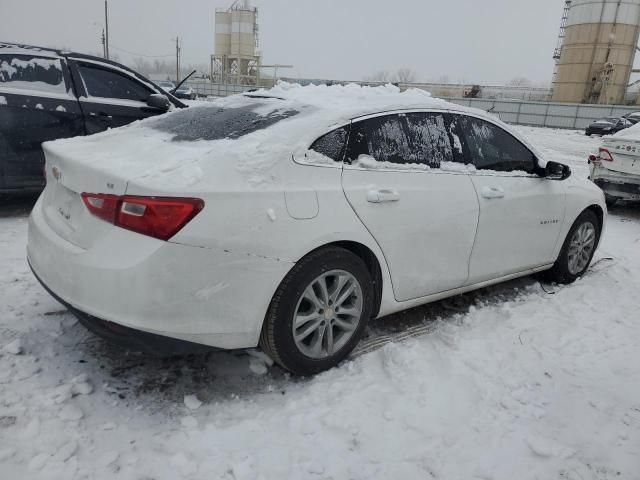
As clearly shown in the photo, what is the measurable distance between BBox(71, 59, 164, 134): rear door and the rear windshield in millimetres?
2595

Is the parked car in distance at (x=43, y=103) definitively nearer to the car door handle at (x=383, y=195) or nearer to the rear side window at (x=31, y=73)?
the rear side window at (x=31, y=73)

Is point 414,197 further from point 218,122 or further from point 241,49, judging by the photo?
point 241,49

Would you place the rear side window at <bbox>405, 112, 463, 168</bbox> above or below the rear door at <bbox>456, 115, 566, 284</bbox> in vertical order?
A: above

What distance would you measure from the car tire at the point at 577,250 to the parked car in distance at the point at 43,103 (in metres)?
4.30

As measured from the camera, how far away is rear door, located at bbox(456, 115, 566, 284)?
3.54m

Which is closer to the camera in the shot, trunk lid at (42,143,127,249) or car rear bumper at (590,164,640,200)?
trunk lid at (42,143,127,249)

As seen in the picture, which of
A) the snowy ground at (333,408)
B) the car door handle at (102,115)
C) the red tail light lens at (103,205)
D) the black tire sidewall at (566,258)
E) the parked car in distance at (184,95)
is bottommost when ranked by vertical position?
the snowy ground at (333,408)

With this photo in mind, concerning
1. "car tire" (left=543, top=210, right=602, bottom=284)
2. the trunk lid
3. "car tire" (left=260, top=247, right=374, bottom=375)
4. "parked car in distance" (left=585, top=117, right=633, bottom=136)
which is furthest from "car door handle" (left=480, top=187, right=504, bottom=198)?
"parked car in distance" (left=585, top=117, right=633, bottom=136)

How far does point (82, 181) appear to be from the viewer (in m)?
2.50

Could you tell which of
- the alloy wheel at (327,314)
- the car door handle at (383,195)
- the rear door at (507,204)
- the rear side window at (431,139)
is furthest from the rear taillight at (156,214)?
the rear door at (507,204)

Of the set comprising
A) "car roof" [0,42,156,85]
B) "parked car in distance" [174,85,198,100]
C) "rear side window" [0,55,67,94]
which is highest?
"car roof" [0,42,156,85]

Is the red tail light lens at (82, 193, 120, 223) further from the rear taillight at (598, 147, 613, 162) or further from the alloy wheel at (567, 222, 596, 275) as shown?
the rear taillight at (598, 147, 613, 162)

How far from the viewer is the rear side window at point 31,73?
5.09 meters

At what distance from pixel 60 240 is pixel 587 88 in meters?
46.0
